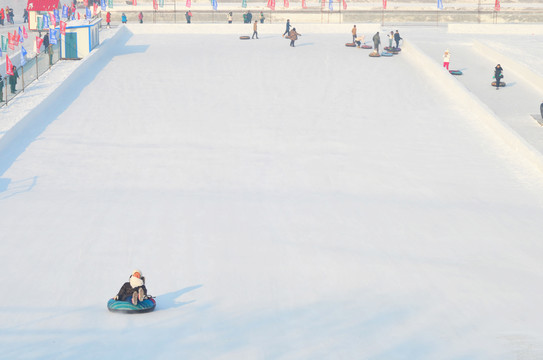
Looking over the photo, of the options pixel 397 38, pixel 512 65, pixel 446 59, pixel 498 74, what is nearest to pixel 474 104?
pixel 498 74

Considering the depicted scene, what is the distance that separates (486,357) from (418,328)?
51.0 inches

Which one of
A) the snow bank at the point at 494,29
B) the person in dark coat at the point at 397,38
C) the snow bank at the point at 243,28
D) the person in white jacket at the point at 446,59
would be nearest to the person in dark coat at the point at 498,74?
the person in white jacket at the point at 446,59

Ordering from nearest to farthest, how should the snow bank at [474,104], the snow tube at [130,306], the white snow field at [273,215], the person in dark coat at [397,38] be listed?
1. the white snow field at [273,215]
2. the snow tube at [130,306]
3. the snow bank at [474,104]
4. the person in dark coat at [397,38]

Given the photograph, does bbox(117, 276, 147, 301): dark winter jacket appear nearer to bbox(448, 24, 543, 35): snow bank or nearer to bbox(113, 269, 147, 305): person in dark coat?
bbox(113, 269, 147, 305): person in dark coat

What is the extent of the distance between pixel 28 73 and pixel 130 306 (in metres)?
19.1

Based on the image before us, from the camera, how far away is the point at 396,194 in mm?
20969

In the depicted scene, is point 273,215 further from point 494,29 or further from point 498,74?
point 494,29

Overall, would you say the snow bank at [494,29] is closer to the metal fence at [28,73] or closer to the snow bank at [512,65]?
the snow bank at [512,65]

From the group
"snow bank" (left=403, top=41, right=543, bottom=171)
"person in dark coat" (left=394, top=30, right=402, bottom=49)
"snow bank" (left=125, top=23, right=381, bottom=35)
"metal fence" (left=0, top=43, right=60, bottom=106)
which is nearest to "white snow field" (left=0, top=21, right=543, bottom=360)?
"snow bank" (left=403, top=41, right=543, bottom=171)

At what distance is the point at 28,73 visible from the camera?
30734 millimetres

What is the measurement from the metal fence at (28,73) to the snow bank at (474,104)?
48.2ft

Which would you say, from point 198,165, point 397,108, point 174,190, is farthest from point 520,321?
point 397,108

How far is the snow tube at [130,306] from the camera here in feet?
45.0

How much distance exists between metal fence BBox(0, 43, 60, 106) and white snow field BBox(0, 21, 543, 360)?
553 mm
